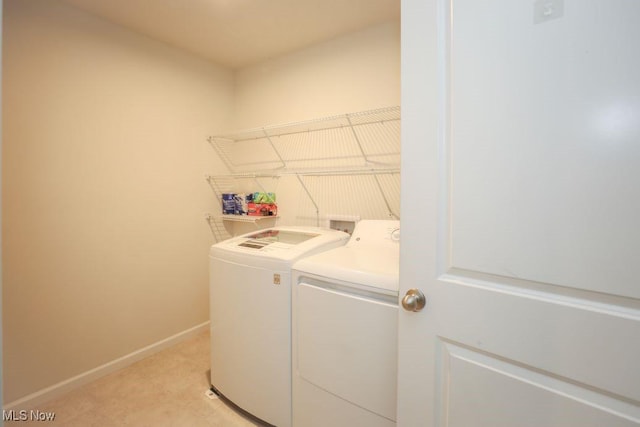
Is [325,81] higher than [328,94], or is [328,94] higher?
[325,81]

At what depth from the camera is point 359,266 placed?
1362 millimetres

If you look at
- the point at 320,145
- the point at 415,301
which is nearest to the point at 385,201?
the point at 320,145

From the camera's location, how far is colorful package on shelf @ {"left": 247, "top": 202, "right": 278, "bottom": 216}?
2.64m

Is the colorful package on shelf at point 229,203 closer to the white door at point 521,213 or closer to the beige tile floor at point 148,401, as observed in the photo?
the beige tile floor at point 148,401

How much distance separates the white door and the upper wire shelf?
3.45 feet

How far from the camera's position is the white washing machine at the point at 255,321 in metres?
1.56

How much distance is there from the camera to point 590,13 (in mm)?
692

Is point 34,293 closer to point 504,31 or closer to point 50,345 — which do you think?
point 50,345

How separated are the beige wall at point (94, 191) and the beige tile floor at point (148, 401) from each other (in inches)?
7.0

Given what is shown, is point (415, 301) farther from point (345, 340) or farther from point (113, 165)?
point (113, 165)

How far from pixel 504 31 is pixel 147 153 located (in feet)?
7.93

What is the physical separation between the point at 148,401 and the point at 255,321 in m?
0.97

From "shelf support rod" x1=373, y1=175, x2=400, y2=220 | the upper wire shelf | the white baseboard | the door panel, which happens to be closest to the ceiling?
the upper wire shelf

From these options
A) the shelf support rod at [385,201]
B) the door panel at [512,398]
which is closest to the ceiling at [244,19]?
the shelf support rod at [385,201]
